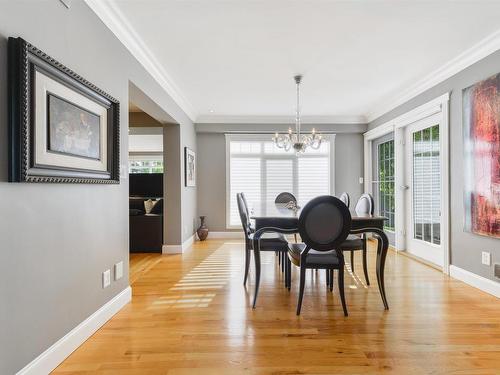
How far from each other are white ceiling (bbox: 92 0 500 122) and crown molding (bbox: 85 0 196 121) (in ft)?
0.06

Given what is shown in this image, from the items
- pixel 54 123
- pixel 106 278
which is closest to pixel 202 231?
pixel 106 278

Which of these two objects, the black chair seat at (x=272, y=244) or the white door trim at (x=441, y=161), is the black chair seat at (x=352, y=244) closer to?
the black chair seat at (x=272, y=244)

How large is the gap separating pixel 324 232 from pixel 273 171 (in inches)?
153

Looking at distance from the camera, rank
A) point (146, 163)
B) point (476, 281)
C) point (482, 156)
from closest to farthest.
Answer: point (482, 156) < point (476, 281) < point (146, 163)

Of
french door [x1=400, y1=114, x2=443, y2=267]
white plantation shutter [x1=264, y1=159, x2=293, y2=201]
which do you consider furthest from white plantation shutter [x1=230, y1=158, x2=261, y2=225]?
french door [x1=400, y1=114, x2=443, y2=267]

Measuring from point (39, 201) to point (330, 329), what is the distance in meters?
2.07

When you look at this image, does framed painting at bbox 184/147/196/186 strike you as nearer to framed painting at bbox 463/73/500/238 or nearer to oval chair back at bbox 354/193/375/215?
oval chair back at bbox 354/193/375/215

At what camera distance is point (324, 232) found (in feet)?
8.21

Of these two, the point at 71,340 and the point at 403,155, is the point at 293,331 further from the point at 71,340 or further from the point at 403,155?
the point at 403,155

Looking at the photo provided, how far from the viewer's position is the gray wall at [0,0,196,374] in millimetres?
1444

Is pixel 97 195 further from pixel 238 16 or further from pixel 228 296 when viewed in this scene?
pixel 238 16

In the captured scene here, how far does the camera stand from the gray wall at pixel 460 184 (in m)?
3.02

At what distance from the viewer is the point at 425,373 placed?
1.71m

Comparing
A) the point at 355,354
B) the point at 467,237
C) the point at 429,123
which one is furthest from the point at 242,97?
the point at 355,354
